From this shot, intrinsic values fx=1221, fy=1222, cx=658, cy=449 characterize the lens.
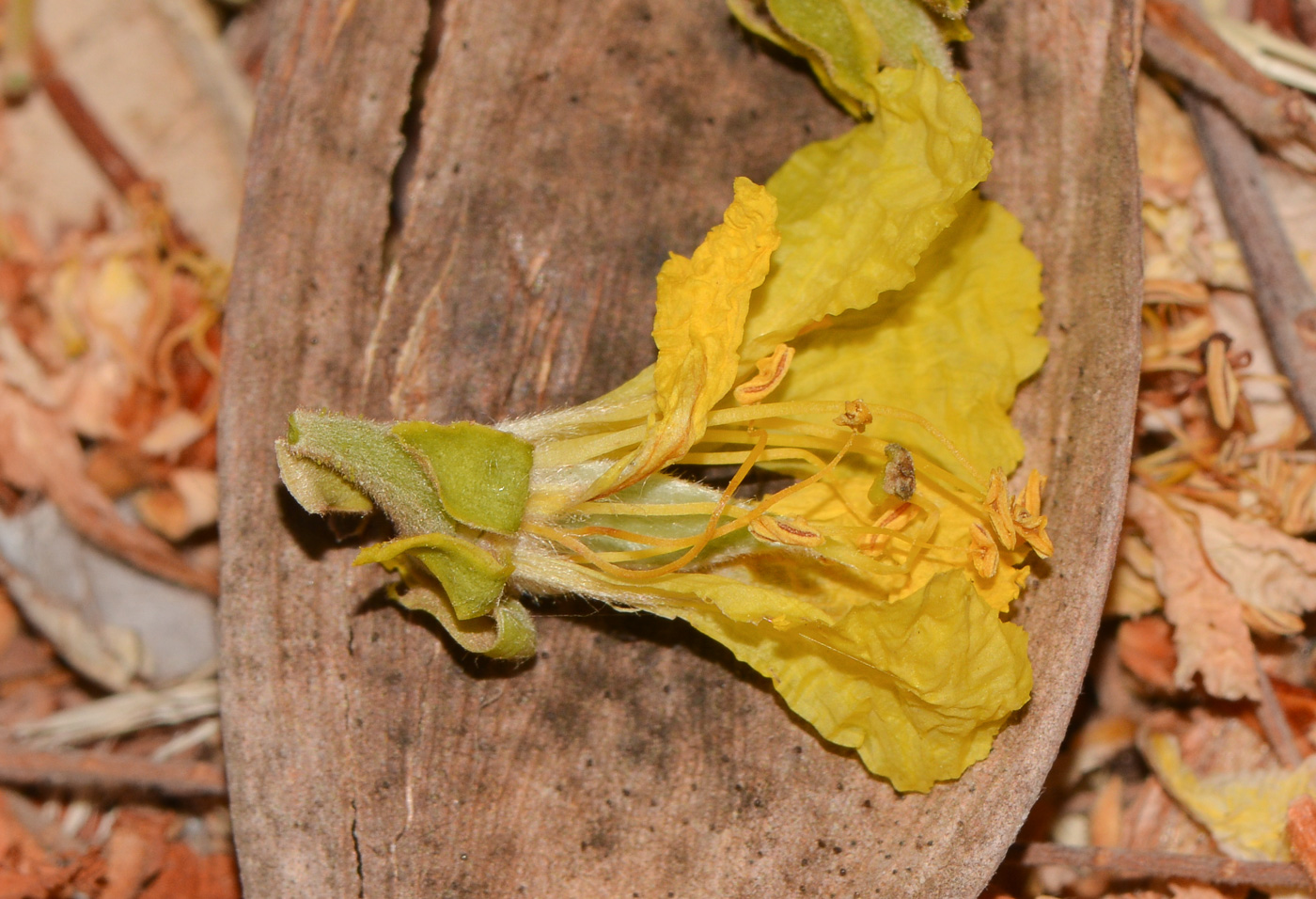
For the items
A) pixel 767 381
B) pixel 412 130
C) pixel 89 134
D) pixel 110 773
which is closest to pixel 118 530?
pixel 110 773

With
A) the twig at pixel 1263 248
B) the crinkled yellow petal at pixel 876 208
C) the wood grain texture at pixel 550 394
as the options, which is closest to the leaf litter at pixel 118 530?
the wood grain texture at pixel 550 394

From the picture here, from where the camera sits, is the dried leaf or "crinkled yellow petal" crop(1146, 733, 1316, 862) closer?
"crinkled yellow petal" crop(1146, 733, 1316, 862)

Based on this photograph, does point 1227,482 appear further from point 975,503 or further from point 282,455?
point 282,455

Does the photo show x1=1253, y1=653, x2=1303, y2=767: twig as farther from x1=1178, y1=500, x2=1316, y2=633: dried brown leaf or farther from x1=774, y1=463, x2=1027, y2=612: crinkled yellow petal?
x1=774, y1=463, x2=1027, y2=612: crinkled yellow petal

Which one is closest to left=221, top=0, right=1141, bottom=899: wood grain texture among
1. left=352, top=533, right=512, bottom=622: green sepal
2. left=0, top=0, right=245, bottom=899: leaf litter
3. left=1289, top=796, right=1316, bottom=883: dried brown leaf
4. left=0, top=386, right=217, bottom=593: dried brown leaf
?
left=352, top=533, right=512, bottom=622: green sepal

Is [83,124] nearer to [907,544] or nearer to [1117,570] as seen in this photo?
[907,544]

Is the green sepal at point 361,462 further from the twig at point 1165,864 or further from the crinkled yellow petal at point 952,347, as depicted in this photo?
the twig at point 1165,864

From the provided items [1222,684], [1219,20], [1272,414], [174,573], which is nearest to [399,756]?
[174,573]
